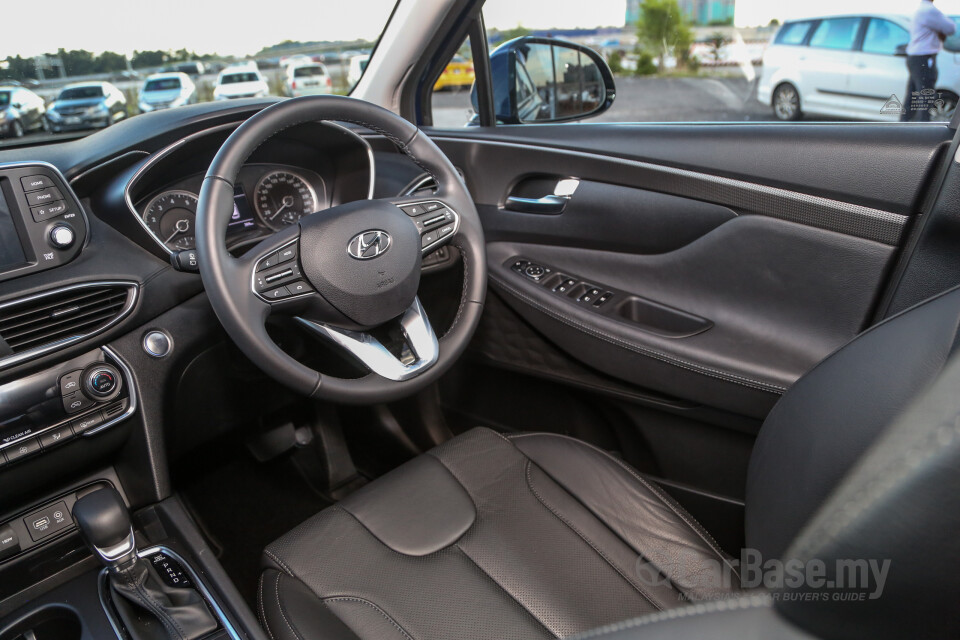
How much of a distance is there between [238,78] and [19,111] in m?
0.49

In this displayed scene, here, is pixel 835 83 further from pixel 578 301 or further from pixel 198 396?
pixel 198 396

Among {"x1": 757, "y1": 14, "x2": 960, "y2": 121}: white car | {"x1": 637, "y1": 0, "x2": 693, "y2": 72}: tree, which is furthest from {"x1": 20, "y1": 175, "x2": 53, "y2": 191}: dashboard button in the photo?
{"x1": 757, "y1": 14, "x2": 960, "y2": 121}: white car

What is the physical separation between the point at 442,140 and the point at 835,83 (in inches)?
38.0

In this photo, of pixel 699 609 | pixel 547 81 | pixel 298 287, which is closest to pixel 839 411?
pixel 699 609

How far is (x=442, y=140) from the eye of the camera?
201 centimetres

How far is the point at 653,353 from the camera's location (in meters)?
1.61

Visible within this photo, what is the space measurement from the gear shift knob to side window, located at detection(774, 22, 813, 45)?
1710 mm

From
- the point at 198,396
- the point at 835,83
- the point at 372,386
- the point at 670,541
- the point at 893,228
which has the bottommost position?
the point at 670,541

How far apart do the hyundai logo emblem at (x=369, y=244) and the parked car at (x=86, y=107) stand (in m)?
0.74

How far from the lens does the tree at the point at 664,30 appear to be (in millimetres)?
1796

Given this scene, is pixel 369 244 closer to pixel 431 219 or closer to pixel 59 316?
pixel 431 219

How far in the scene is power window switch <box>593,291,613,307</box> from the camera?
1762 millimetres

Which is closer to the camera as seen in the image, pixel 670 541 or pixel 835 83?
pixel 670 541

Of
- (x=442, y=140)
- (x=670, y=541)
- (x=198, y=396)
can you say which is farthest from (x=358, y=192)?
(x=670, y=541)
